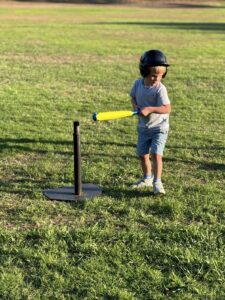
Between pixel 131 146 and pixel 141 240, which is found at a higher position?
pixel 131 146

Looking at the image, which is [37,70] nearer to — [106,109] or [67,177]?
[106,109]

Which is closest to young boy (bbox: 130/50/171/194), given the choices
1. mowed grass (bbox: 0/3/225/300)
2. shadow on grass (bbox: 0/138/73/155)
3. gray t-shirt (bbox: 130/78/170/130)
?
gray t-shirt (bbox: 130/78/170/130)

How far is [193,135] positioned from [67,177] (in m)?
2.36

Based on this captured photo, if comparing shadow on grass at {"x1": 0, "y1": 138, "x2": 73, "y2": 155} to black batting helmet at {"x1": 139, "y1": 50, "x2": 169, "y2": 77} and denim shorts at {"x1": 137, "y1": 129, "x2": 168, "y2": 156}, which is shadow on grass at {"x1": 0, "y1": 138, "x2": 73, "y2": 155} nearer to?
denim shorts at {"x1": 137, "y1": 129, "x2": 168, "y2": 156}

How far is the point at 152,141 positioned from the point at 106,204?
2.62ft

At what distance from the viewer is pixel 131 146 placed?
6273 millimetres

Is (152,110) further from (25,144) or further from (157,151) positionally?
(25,144)

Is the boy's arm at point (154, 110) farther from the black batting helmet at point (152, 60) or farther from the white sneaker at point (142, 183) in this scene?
the white sneaker at point (142, 183)

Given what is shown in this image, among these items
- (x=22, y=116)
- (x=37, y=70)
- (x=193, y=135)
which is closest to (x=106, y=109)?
(x=22, y=116)

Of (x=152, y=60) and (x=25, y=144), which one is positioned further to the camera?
(x=25, y=144)

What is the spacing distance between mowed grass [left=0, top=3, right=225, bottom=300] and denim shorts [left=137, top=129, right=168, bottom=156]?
40 cm

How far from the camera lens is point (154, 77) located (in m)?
4.41

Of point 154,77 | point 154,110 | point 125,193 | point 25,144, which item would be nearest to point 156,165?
point 125,193

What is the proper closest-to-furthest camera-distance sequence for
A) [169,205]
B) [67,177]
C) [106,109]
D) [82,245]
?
1. [82,245]
2. [169,205]
3. [67,177]
4. [106,109]
